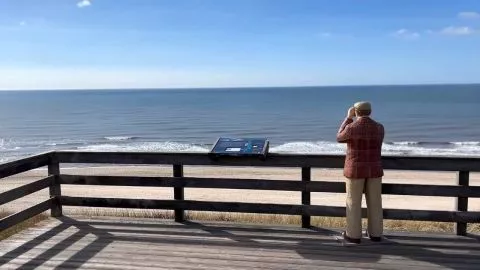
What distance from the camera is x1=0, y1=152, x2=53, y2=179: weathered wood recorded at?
18.9ft

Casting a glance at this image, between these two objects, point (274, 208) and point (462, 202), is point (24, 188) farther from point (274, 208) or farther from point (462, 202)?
point (462, 202)

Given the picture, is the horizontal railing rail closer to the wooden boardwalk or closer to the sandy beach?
the wooden boardwalk

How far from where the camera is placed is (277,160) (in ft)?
20.6

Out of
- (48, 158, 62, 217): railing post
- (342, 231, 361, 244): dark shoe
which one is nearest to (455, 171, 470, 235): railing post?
(342, 231, 361, 244): dark shoe

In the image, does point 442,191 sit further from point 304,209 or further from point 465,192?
point 304,209

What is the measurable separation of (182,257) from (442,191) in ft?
9.78

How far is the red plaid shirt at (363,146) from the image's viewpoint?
546cm

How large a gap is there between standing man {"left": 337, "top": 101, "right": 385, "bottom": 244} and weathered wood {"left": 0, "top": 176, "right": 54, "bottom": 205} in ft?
12.2

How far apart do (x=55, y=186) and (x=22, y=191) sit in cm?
83

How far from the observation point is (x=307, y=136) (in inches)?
1608

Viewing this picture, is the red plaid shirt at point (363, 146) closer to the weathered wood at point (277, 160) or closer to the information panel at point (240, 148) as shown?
the weathered wood at point (277, 160)

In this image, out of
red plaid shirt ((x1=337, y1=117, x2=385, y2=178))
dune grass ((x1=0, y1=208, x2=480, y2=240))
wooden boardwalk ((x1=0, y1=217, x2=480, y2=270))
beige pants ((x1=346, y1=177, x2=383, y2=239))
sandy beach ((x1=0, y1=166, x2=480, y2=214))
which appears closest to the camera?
wooden boardwalk ((x1=0, y1=217, x2=480, y2=270))

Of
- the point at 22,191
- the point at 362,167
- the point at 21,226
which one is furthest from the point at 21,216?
the point at 362,167

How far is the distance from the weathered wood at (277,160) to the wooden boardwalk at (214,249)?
807mm
